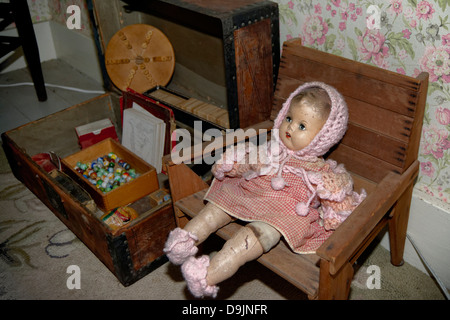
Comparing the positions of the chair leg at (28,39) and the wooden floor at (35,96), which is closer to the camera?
the chair leg at (28,39)

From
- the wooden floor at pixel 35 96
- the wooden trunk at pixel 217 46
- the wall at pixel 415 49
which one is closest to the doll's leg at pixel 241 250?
the wooden trunk at pixel 217 46

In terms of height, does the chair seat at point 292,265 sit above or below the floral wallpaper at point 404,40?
below

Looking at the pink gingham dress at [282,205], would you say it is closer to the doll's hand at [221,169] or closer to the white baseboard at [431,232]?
the doll's hand at [221,169]

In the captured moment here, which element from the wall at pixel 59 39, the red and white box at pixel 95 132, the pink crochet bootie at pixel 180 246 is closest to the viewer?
the pink crochet bootie at pixel 180 246

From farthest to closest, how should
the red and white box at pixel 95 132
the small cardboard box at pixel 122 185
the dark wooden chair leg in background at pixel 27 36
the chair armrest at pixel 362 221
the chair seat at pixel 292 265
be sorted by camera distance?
the dark wooden chair leg in background at pixel 27 36
the red and white box at pixel 95 132
the small cardboard box at pixel 122 185
the chair seat at pixel 292 265
the chair armrest at pixel 362 221

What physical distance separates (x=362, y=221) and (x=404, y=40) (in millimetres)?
627

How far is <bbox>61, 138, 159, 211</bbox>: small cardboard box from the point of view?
183cm

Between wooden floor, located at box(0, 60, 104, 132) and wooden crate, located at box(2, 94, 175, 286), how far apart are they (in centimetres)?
57

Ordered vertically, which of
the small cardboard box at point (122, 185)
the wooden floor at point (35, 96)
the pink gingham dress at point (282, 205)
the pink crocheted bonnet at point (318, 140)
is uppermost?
the pink crocheted bonnet at point (318, 140)

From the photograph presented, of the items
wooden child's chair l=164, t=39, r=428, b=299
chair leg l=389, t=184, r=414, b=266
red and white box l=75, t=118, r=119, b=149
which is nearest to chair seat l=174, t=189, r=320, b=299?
wooden child's chair l=164, t=39, r=428, b=299

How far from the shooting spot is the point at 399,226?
5.33ft

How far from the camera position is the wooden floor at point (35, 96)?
9.23 ft

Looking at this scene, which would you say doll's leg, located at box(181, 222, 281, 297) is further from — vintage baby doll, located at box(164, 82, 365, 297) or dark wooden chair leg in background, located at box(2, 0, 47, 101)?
dark wooden chair leg in background, located at box(2, 0, 47, 101)
